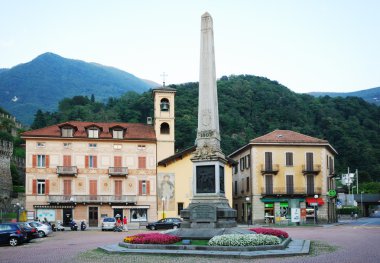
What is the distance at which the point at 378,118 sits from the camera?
96375 mm

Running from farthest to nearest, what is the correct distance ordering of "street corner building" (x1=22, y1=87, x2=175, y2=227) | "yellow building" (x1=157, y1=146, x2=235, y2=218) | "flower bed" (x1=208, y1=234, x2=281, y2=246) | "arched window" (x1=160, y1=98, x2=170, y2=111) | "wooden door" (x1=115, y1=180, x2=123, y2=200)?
"arched window" (x1=160, y1=98, x2=170, y2=111)
"yellow building" (x1=157, y1=146, x2=235, y2=218)
"wooden door" (x1=115, y1=180, x2=123, y2=200)
"street corner building" (x1=22, y1=87, x2=175, y2=227)
"flower bed" (x1=208, y1=234, x2=281, y2=246)

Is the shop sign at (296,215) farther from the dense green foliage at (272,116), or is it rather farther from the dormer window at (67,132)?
the dense green foliage at (272,116)

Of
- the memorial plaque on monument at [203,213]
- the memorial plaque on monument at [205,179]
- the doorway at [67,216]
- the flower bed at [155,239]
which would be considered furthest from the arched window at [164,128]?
the flower bed at [155,239]

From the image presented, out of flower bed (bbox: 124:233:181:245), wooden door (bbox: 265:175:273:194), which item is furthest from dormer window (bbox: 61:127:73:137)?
flower bed (bbox: 124:233:181:245)

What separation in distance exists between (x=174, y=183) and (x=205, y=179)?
29643 millimetres

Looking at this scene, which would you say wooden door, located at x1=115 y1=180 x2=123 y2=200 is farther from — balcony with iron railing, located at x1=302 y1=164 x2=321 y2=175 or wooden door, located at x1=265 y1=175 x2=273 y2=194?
balcony with iron railing, located at x1=302 y1=164 x2=321 y2=175

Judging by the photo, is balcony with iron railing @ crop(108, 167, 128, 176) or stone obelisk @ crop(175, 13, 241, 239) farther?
balcony with iron railing @ crop(108, 167, 128, 176)

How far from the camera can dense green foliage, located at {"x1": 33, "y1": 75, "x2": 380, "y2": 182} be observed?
273ft

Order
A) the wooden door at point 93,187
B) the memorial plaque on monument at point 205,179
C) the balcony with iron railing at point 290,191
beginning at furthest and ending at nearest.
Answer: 1. the balcony with iron railing at point 290,191
2. the wooden door at point 93,187
3. the memorial plaque on monument at point 205,179

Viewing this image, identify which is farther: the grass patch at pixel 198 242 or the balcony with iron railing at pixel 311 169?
the balcony with iron railing at pixel 311 169

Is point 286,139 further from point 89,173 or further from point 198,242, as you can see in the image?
point 198,242

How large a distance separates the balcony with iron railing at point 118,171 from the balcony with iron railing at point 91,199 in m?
2.16

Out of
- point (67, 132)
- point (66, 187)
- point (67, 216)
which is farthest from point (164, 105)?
point (67, 216)

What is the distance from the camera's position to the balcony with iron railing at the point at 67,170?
49250 mm
